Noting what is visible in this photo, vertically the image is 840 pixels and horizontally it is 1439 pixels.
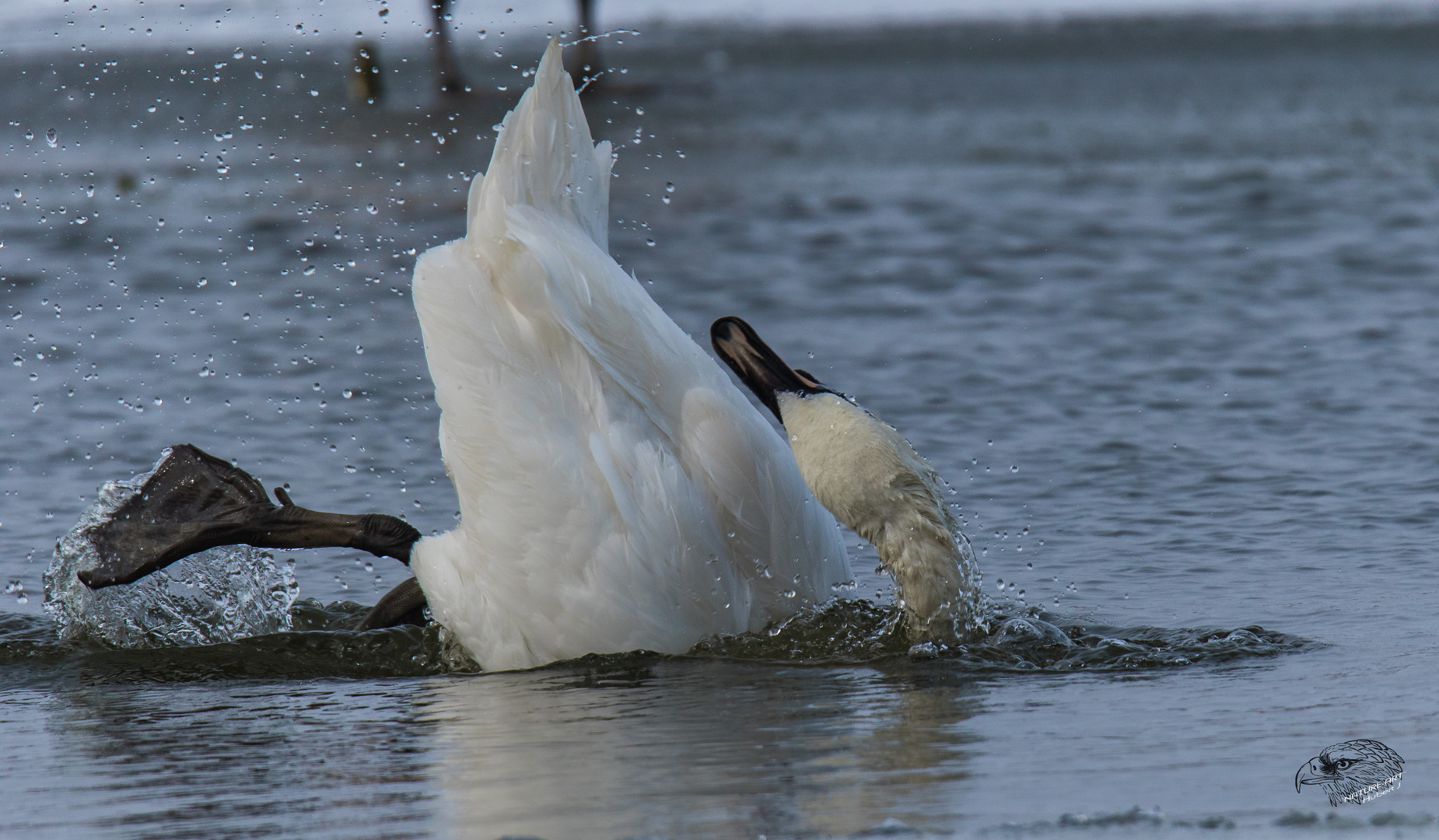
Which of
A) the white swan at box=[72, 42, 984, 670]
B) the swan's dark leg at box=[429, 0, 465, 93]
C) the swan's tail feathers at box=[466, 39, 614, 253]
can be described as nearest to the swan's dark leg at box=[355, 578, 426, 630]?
the white swan at box=[72, 42, 984, 670]

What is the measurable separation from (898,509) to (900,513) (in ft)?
0.04

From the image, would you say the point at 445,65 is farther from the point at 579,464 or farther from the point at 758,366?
the point at 579,464

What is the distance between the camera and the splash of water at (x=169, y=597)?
5520 mm

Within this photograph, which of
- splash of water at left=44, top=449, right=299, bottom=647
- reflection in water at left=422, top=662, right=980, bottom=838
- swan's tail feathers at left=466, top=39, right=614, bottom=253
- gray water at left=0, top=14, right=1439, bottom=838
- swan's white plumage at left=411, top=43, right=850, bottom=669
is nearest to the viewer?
reflection in water at left=422, top=662, right=980, bottom=838

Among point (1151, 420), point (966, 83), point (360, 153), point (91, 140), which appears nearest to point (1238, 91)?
point (966, 83)

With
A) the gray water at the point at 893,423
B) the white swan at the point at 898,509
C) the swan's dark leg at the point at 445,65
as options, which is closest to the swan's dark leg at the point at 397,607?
the gray water at the point at 893,423

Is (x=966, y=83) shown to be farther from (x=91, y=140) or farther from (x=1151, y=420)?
(x=1151, y=420)

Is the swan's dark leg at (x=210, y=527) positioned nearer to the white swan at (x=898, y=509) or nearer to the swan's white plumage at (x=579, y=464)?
the swan's white plumage at (x=579, y=464)

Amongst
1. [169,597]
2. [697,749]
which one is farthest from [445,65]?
[697,749]

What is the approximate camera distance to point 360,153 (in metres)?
21.5

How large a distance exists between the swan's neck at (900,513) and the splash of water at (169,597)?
187 centimetres

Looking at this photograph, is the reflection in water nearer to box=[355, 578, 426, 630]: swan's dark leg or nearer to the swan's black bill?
box=[355, 578, 426, 630]: swan's dark leg

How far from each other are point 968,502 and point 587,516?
2.38 metres

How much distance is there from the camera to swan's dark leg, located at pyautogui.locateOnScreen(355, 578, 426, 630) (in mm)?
5363
